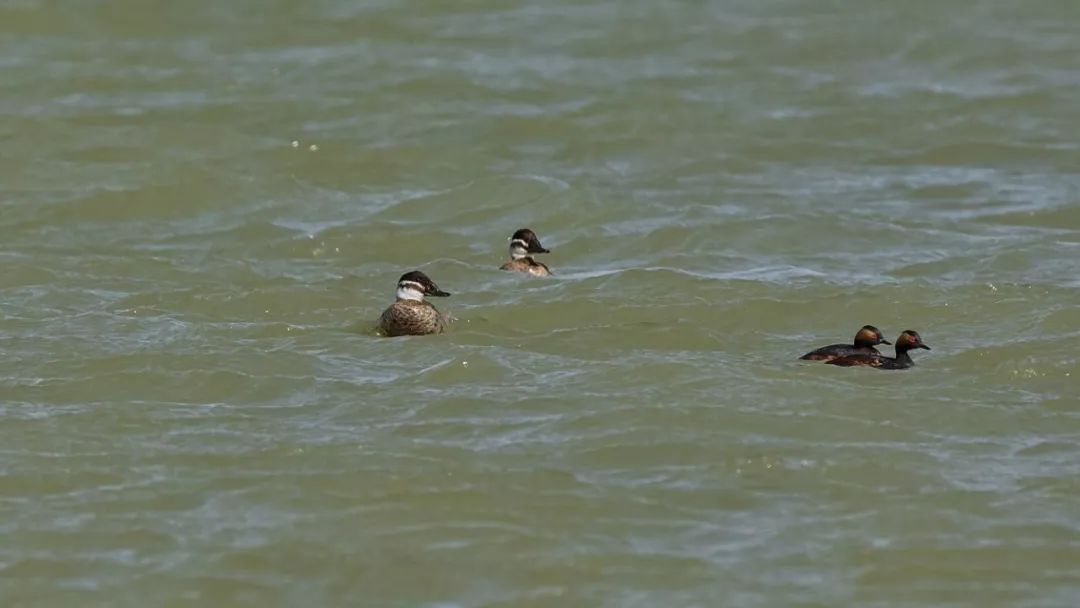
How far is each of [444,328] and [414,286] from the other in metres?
0.39

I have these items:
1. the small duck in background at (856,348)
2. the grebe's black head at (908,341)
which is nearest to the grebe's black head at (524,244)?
the small duck in background at (856,348)

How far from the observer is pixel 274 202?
14562 mm

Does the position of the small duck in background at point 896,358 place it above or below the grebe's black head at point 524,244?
below

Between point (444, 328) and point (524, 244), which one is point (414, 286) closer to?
point (444, 328)

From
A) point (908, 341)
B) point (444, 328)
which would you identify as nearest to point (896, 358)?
point (908, 341)

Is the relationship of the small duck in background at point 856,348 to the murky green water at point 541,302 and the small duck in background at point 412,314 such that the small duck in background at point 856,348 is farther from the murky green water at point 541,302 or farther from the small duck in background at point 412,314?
the small duck in background at point 412,314

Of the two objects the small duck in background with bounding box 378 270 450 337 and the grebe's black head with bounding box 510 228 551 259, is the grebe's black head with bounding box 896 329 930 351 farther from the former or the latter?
the grebe's black head with bounding box 510 228 551 259

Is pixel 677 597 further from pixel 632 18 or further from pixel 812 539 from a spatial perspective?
pixel 632 18

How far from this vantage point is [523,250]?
12992 mm

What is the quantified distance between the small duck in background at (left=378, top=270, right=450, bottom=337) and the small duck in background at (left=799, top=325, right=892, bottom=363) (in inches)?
83.0

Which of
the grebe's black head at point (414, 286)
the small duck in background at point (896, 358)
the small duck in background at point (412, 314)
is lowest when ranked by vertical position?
the small duck in background at point (896, 358)

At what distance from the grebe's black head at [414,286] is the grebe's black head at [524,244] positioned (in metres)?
1.33

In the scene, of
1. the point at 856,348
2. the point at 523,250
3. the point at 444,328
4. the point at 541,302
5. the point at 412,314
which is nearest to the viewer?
the point at 856,348

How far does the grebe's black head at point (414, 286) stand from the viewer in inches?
456
